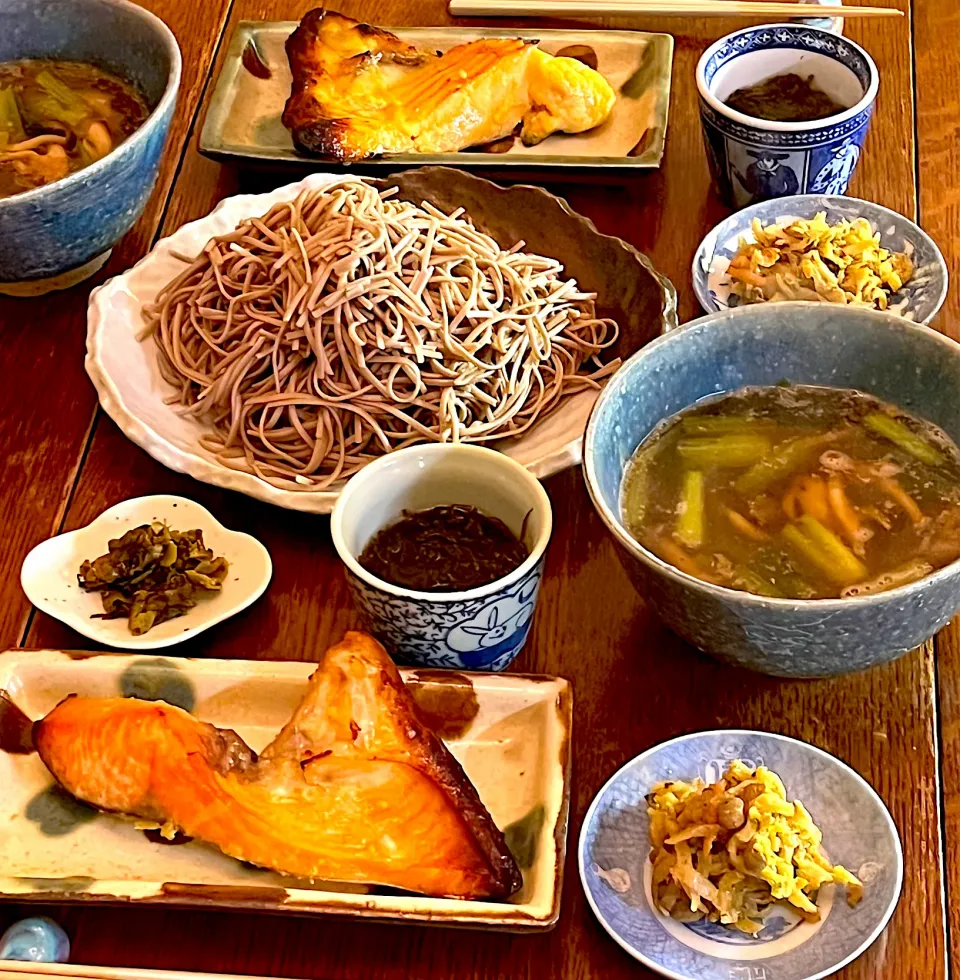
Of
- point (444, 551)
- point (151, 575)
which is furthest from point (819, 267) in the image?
point (151, 575)

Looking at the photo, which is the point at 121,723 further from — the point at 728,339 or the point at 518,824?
the point at 728,339

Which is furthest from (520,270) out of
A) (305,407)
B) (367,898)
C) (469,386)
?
(367,898)

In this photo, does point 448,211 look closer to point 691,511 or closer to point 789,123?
point 789,123

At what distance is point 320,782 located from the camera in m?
1.24

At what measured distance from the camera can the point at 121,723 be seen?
129 centimetres

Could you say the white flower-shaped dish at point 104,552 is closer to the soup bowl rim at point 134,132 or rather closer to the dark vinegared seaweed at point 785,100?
the soup bowl rim at point 134,132

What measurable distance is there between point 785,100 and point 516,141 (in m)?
0.45

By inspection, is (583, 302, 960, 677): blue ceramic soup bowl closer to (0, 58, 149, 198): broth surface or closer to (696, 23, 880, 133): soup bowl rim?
(696, 23, 880, 133): soup bowl rim

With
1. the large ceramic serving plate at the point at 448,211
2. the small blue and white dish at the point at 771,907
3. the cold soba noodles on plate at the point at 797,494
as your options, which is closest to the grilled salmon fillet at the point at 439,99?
the large ceramic serving plate at the point at 448,211

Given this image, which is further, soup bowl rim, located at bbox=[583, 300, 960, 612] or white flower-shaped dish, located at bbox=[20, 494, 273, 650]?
white flower-shaped dish, located at bbox=[20, 494, 273, 650]

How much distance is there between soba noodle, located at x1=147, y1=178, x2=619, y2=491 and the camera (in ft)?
5.47

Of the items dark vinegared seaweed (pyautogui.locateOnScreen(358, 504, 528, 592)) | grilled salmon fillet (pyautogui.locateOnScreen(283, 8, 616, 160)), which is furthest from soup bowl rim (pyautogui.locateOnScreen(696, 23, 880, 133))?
dark vinegared seaweed (pyautogui.locateOnScreen(358, 504, 528, 592))

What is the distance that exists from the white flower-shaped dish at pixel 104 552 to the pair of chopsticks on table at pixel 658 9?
1.29 metres

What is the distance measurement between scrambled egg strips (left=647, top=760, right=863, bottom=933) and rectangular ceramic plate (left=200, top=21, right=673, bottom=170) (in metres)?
1.14
